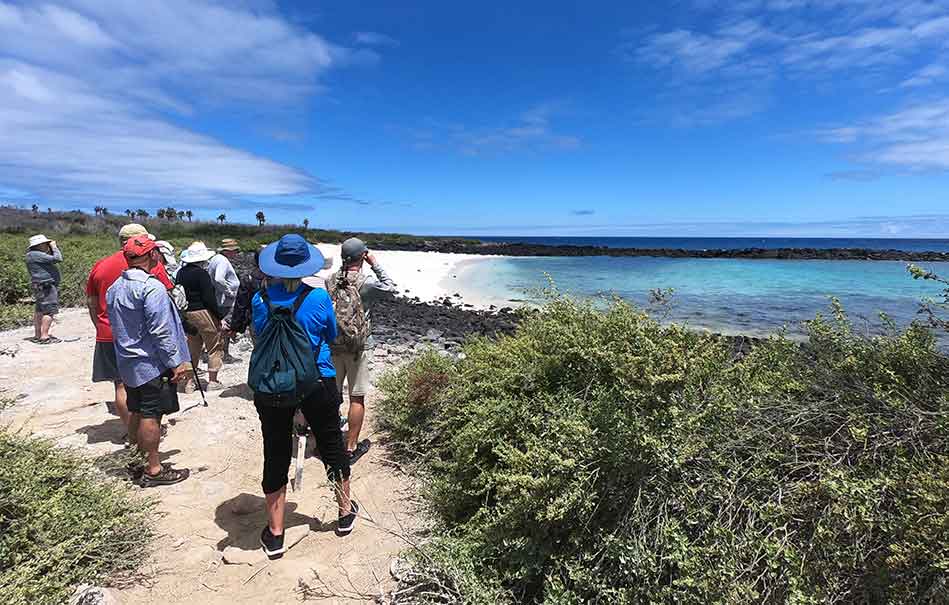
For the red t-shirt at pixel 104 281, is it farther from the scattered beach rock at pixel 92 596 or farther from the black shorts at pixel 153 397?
the scattered beach rock at pixel 92 596

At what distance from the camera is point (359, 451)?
4.79m

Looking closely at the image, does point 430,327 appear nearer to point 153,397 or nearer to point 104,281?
point 104,281

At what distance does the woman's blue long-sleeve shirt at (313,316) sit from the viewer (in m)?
3.22

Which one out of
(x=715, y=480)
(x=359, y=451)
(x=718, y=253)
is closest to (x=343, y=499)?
(x=359, y=451)

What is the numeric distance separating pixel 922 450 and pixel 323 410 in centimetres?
328

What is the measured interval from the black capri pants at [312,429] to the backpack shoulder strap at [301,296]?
542mm

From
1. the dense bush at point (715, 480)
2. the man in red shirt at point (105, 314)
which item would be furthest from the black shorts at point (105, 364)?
the dense bush at point (715, 480)

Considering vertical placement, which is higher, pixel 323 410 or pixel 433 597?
pixel 323 410

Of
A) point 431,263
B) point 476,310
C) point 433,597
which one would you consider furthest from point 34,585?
point 431,263

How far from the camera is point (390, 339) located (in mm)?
11312

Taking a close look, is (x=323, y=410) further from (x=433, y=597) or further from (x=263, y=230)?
(x=263, y=230)

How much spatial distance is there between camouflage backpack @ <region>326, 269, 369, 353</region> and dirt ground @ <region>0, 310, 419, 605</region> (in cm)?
Answer: 118

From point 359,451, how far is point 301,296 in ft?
7.02

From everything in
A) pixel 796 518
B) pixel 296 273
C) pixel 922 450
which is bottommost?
pixel 796 518
